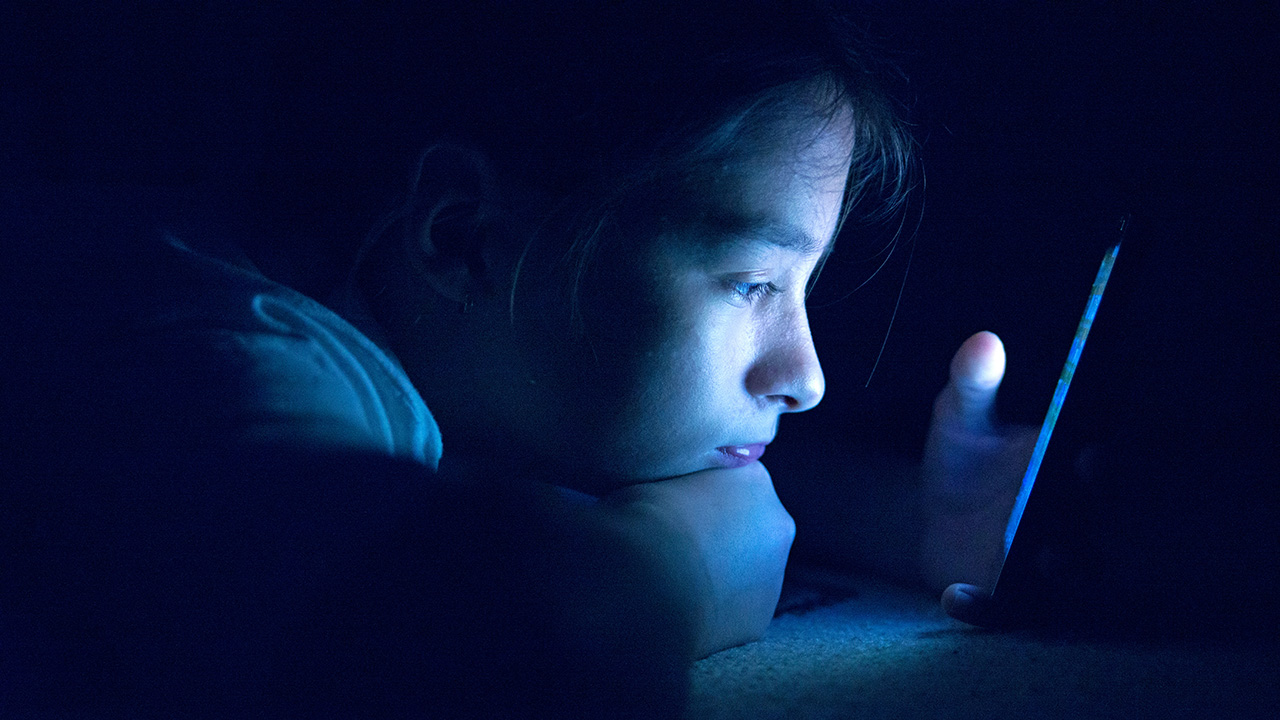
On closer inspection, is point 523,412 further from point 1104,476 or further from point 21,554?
point 1104,476

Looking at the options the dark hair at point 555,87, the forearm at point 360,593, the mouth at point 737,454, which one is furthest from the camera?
the mouth at point 737,454

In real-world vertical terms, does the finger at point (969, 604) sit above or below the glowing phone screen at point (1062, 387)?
below

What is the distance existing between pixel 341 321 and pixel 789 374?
335 mm

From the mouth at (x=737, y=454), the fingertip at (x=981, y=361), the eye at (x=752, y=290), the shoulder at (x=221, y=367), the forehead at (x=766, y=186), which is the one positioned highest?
the forehead at (x=766, y=186)

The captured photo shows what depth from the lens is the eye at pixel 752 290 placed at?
0.65 meters

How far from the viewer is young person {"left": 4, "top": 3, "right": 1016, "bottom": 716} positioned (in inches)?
15.5

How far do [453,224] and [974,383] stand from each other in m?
0.50

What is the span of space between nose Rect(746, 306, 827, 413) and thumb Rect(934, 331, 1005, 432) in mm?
195

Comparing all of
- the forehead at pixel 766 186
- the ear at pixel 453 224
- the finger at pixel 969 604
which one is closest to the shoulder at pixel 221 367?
the ear at pixel 453 224

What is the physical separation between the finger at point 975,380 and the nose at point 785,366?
194 millimetres

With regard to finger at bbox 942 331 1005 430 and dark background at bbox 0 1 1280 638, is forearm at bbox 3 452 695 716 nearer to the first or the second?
dark background at bbox 0 1 1280 638

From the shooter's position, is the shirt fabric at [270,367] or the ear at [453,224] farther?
the ear at [453,224]

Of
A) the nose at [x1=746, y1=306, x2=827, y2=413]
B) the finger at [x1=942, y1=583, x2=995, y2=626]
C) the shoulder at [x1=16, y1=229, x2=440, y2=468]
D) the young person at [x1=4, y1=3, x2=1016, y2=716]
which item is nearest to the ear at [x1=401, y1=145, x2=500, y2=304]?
the young person at [x1=4, y1=3, x2=1016, y2=716]

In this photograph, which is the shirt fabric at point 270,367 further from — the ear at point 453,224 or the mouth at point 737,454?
the mouth at point 737,454
